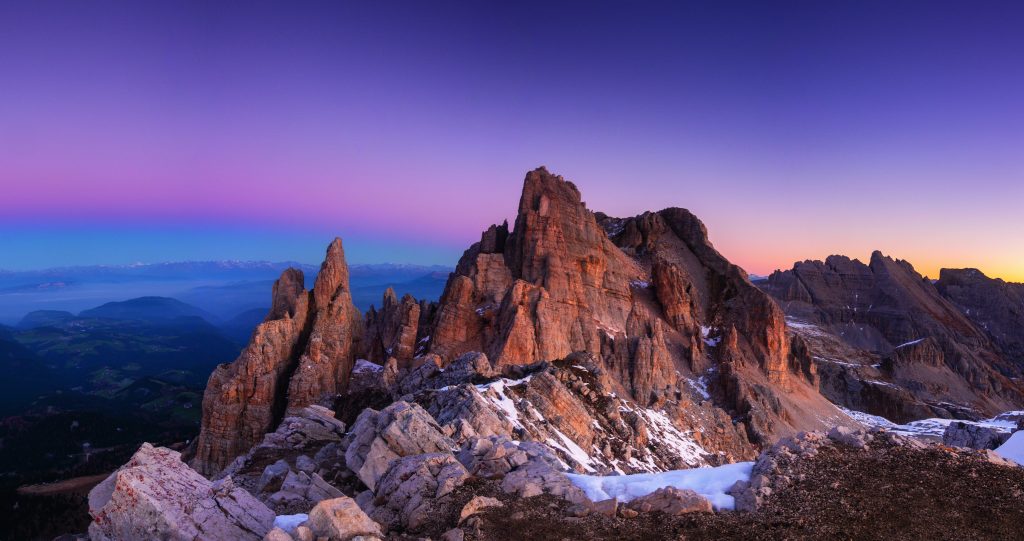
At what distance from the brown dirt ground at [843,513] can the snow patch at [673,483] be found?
5.11ft

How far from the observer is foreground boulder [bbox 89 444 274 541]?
1463 cm

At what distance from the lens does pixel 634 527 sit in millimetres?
15234

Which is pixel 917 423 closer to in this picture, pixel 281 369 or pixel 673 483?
pixel 281 369

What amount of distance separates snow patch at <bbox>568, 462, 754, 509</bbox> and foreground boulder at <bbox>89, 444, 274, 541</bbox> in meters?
10.4

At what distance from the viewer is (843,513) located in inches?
603

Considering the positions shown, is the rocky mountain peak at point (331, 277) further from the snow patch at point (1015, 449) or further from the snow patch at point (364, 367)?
the snow patch at point (1015, 449)

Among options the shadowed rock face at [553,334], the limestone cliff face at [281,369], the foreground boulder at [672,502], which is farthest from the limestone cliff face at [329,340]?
the foreground boulder at [672,502]

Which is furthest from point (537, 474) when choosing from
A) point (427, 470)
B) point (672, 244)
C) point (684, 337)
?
point (672, 244)

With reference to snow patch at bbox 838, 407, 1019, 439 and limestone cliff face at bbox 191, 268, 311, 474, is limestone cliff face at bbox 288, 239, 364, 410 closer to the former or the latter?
limestone cliff face at bbox 191, 268, 311, 474

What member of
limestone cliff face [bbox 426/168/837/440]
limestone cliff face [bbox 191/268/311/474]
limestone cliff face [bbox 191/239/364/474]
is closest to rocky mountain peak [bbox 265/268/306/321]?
limestone cliff face [bbox 191/239/364/474]

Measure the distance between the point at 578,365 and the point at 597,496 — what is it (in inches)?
1593

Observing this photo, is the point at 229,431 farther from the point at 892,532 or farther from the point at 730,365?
the point at 730,365

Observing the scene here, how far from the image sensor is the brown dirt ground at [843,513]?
1436 cm

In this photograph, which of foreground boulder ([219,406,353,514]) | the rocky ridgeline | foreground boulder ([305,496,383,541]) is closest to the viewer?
foreground boulder ([305,496,383,541])
